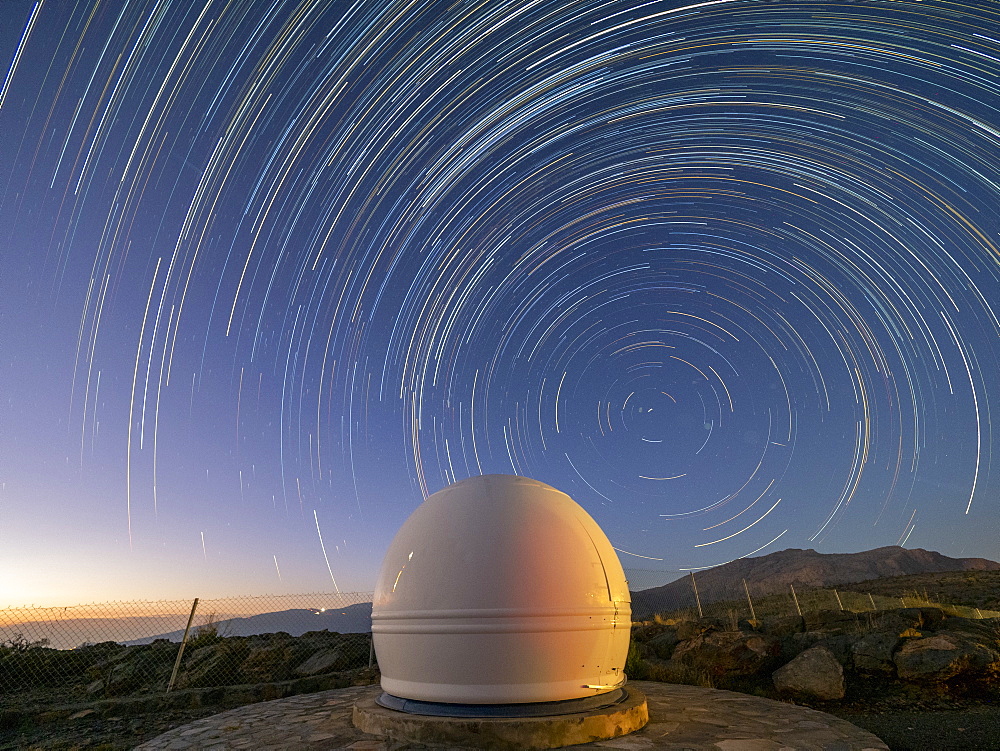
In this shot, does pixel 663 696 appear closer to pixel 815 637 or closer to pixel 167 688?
pixel 815 637

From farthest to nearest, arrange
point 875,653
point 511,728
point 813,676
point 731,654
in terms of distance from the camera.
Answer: point 731,654
point 875,653
point 813,676
point 511,728

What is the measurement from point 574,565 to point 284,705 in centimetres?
490

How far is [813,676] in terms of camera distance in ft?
28.3

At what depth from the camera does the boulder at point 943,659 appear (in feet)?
27.3

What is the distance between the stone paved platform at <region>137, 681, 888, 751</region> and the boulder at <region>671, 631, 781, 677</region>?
1.89 metres

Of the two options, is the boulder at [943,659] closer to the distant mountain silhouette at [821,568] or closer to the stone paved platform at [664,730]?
the stone paved platform at [664,730]

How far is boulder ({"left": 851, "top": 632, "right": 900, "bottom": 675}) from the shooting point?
881 cm

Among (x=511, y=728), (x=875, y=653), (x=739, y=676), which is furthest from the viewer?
(x=739, y=676)

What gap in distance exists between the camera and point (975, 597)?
23656mm

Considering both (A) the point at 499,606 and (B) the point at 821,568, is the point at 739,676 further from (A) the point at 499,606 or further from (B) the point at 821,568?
(B) the point at 821,568

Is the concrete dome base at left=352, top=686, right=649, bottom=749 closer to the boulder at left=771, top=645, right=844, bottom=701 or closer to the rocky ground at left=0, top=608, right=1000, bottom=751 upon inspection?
the rocky ground at left=0, top=608, right=1000, bottom=751

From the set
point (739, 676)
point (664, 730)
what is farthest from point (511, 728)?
point (739, 676)

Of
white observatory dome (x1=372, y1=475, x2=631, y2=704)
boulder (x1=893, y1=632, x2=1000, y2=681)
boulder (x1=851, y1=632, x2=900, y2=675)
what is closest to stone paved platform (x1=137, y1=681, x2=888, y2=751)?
white observatory dome (x1=372, y1=475, x2=631, y2=704)

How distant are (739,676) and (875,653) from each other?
6.76 ft
